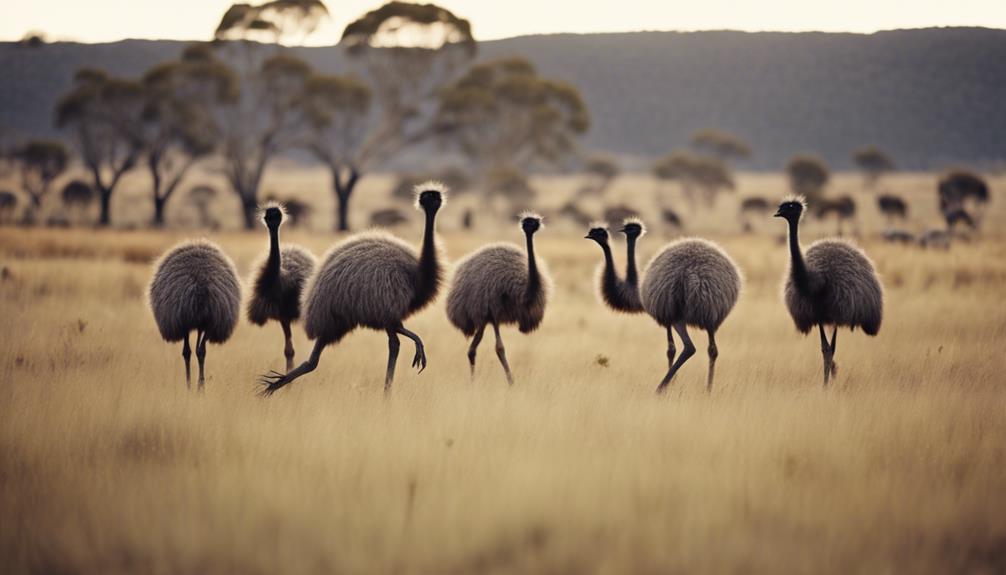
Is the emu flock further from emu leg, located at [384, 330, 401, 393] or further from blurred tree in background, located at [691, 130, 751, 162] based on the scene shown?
blurred tree in background, located at [691, 130, 751, 162]

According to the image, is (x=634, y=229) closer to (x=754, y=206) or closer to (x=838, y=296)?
(x=838, y=296)

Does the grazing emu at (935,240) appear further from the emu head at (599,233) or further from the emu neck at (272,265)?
the emu neck at (272,265)

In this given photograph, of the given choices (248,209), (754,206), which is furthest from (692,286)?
(754,206)

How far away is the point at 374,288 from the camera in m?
7.81

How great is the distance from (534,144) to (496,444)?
4136 cm

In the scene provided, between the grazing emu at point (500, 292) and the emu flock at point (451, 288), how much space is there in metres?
0.01

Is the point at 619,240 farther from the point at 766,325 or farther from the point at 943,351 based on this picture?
the point at 943,351

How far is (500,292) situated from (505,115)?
36924 millimetres

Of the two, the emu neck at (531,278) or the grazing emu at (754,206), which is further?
the grazing emu at (754,206)

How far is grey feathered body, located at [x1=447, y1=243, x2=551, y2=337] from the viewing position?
30.2 ft

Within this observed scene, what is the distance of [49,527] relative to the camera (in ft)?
14.9

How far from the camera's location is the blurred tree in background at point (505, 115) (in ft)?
139

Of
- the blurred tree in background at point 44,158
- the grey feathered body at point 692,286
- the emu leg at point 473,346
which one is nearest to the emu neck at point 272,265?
the emu leg at point 473,346

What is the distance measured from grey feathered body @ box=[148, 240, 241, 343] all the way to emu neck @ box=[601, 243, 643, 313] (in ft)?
12.6
